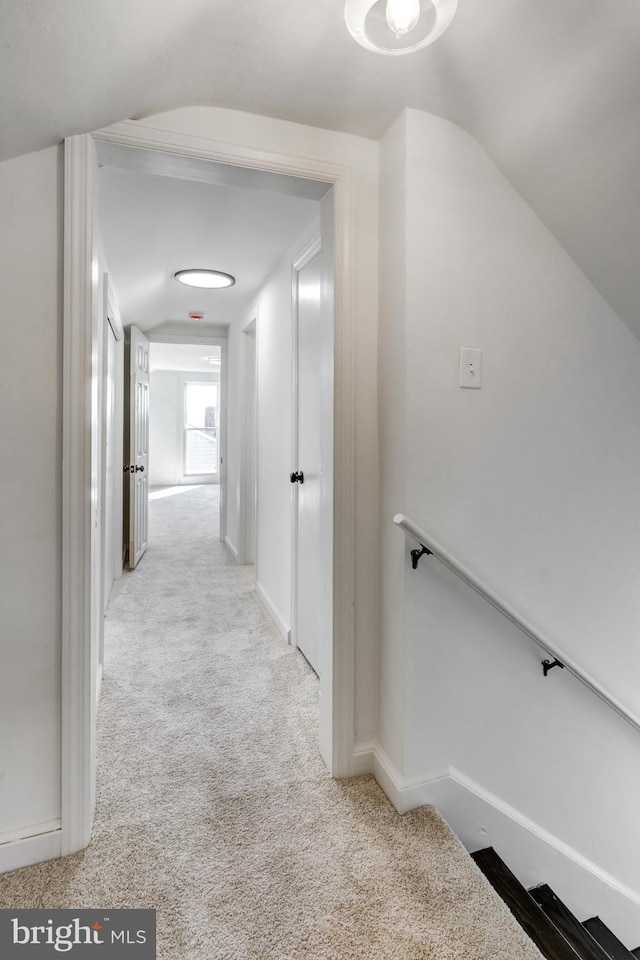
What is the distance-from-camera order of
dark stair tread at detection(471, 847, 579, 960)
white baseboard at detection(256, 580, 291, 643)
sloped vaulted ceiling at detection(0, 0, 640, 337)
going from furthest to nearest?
white baseboard at detection(256, 580, 291, 643), dark stair tread at detection(471, 847, 579, 960), sloped vaulted ceiling at detection(0, 0, 640, 337)

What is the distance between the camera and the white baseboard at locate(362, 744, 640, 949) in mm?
1531

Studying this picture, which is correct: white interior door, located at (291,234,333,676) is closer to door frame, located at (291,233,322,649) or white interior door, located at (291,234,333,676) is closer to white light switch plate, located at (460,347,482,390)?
door frame, located at (291,233,322,649)

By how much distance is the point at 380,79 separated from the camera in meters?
1.34

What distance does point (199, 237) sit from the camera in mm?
2555

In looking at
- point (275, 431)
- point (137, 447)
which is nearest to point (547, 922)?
point (275, 431)

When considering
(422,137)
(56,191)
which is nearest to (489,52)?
(422,137)

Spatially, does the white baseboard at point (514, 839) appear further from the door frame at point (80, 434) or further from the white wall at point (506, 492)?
the door frame at point (80, 434)

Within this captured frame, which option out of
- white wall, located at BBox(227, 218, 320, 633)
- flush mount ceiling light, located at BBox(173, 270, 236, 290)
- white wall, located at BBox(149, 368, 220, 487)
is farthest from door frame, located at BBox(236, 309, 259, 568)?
white wall, located at BBox(149, 368, 220, 487)

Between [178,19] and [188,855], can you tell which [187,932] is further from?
[178,19]

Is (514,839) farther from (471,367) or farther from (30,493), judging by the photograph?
(30,493)

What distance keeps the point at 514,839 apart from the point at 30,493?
6.15 feet

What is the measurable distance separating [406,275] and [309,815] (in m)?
1.67

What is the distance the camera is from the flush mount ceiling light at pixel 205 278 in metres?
3.12

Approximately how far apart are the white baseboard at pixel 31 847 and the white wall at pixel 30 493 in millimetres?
13
